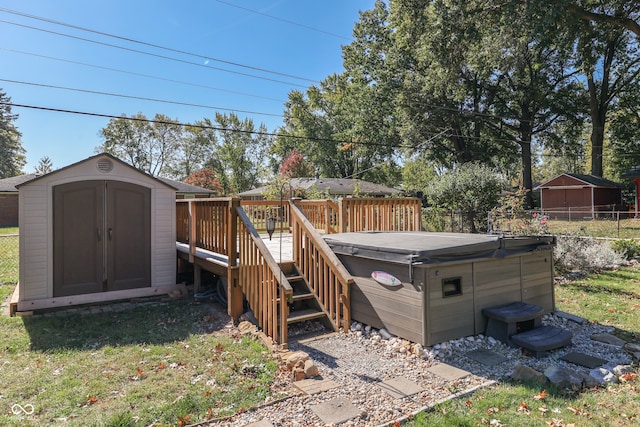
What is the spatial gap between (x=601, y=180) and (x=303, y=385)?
26.2 meters

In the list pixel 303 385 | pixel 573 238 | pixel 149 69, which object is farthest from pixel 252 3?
pixel 303 385

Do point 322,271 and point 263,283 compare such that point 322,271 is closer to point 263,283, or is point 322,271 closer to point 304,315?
point 304,315

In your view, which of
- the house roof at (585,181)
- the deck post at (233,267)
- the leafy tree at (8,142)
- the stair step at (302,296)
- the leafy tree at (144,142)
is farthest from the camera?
the leafy tree at (8,142)

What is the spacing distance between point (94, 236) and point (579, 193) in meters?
25.3

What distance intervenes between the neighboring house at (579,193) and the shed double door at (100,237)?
73.3ft

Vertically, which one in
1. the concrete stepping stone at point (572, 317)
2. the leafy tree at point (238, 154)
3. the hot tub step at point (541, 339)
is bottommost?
the concrete stepping stone at point (572, 317)

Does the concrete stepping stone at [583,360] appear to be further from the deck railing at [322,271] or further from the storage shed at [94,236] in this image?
the storage shed at [94,236]

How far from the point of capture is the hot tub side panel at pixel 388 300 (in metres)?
3.88

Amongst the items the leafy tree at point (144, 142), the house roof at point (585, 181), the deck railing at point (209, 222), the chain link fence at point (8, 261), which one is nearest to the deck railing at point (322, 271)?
the deck railing at point (209, 222)

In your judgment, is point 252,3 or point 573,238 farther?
point 252,3

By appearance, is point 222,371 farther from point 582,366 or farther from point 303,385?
point 582,366

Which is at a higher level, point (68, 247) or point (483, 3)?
point (483, 3)

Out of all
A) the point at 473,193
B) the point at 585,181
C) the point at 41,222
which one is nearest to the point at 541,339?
the point at 41,222

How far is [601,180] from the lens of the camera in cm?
2264
